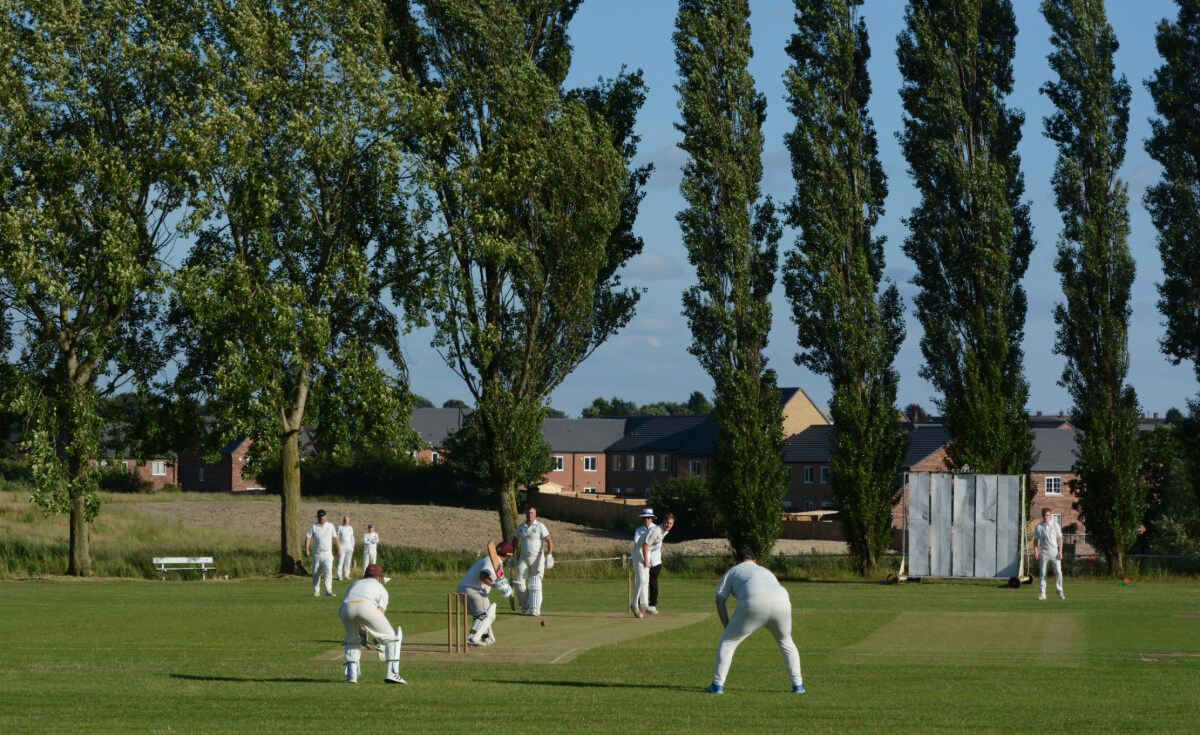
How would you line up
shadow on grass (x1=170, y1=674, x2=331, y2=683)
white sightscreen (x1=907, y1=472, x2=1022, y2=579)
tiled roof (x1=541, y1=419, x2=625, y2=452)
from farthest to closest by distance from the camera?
tiled roof (x1=541, y1=419, x2=625, y2=452) < white sightscreen (x1=907, y1=472, x2=1022, y2=579) < shadow on grass (x1=170, y1=674, x2=331, y2=683)

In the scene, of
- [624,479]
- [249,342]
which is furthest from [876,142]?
[624,479]

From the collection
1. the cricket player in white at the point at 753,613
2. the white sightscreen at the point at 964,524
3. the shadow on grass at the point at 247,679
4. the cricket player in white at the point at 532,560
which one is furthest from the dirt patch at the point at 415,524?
the cricket player in white at the point at 753,613

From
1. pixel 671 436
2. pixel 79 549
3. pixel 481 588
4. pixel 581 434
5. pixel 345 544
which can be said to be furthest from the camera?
pixel 581 434

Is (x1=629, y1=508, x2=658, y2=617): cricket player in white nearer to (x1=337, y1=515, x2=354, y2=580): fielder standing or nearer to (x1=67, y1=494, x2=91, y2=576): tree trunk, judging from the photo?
(x1=337, y1=515, x2=354, y2=580): fielder standing

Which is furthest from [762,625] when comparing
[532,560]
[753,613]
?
[532,560]

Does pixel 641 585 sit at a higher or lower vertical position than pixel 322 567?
higher

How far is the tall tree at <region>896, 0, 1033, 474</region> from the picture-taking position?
126ft

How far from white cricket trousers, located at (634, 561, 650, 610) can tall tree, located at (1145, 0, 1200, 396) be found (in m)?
24.3

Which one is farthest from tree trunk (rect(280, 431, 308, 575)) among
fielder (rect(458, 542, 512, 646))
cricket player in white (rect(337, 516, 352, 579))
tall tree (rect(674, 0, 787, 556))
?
fielder (rect(458, 542, 512, 646))

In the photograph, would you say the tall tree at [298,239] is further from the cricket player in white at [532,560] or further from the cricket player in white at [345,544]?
the cricket player in white at [532,560]

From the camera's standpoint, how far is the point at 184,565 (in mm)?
37812

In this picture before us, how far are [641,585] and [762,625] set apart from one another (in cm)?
963

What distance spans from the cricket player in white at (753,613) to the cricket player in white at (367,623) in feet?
11.6

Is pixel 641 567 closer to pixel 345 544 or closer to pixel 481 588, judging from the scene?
pixel 481 588
